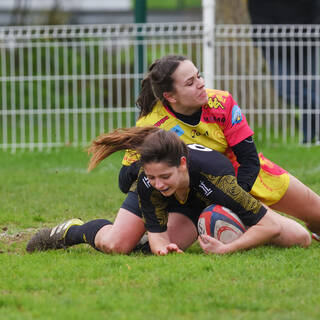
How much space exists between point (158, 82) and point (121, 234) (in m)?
1.07

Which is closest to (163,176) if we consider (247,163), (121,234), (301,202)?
(121,234)

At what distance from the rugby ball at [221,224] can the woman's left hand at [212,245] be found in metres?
0.08

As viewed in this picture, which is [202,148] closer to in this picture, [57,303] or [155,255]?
[155,255]

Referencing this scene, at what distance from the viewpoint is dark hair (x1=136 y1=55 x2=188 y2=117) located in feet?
17.0

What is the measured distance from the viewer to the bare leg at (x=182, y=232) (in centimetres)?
503

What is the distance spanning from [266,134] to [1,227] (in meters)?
4.92

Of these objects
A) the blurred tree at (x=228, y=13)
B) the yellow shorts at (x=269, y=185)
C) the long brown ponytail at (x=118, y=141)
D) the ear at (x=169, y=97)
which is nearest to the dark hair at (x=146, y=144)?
the long brown ponytail at (x=118, y=141)

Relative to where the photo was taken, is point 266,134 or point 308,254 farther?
point 266,134

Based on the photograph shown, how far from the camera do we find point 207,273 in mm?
4152

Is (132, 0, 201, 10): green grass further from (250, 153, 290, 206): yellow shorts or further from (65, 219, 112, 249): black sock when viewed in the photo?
(65, 219, 112, 249): black sock

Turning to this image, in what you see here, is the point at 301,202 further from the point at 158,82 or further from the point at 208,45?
the point at 208,45

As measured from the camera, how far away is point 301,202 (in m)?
5.18

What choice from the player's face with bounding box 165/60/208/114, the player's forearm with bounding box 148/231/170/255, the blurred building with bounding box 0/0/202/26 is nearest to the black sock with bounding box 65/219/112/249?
the player's forearm with bounding box 148/231/170/255

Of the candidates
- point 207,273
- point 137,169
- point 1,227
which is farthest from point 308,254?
point 1,227
